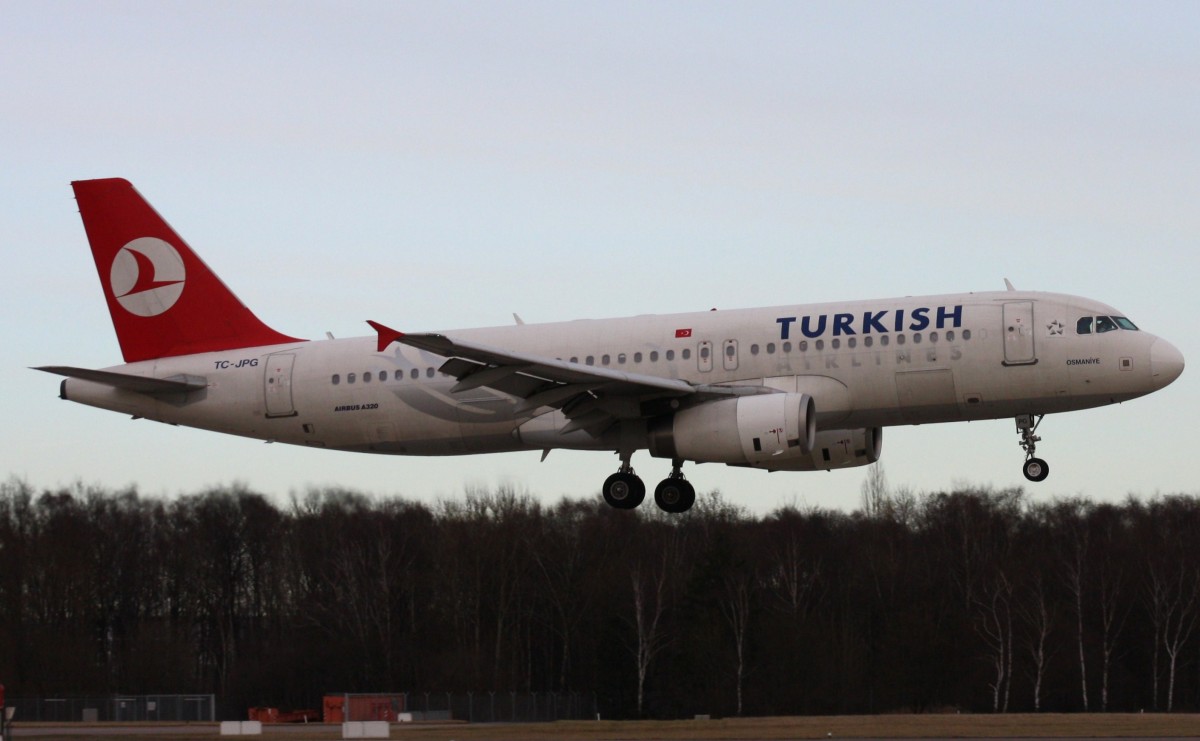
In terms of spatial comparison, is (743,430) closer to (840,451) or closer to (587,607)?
(840,451)

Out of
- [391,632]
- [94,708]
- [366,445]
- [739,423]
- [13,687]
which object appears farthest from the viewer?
[391,632]

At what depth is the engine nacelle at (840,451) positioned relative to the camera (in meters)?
41.0

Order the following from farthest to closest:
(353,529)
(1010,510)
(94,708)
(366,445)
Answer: (1010,510), (353,529), (94,708), (366,445)

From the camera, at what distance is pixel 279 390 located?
→ 42188 mm

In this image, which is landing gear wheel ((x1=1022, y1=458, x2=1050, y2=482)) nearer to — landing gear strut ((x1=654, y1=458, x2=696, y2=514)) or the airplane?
the airplane

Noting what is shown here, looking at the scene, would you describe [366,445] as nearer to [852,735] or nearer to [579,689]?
[852,735]

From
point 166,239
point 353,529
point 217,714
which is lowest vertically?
point 217,714

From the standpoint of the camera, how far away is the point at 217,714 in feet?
252

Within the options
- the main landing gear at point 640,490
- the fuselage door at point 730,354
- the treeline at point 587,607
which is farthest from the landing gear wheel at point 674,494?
the treeline at point 587,607

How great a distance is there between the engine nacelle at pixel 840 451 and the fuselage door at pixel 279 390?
465 inches

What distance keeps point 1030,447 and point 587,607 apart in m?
47.8

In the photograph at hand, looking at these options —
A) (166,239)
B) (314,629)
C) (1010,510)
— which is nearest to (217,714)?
(314,629)

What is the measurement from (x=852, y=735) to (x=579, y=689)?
39.0 m

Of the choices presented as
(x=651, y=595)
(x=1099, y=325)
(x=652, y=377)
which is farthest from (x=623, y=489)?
(x=651, y=595)
